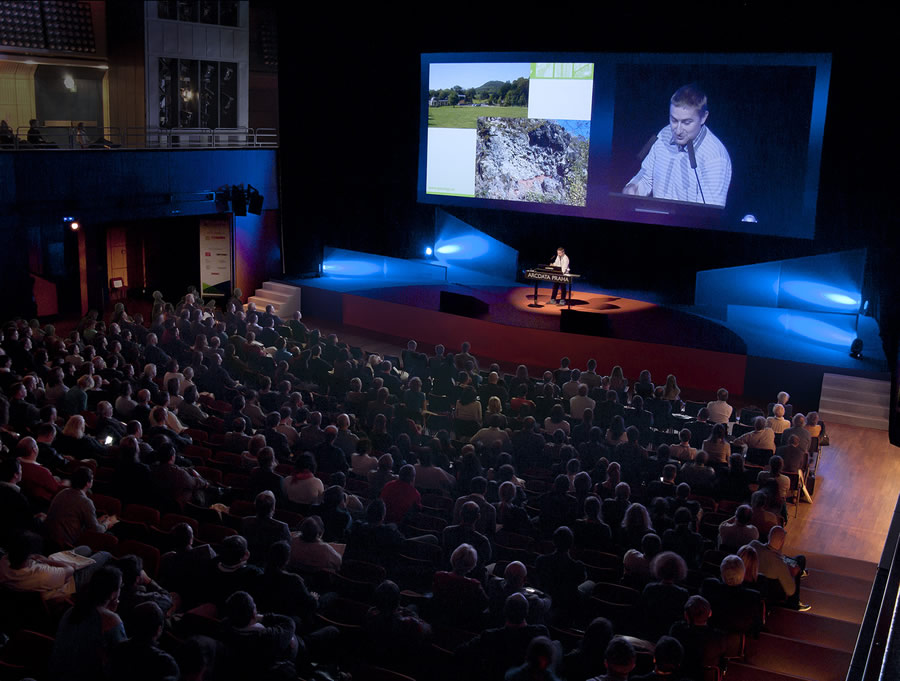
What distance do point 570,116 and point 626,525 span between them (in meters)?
11.8

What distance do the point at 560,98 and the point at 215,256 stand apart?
8.12 meters

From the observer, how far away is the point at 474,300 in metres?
15.8

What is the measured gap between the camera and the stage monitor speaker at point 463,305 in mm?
15845

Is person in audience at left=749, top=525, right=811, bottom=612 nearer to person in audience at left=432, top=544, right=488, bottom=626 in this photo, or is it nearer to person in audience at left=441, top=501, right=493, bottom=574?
person in audience at left=441, top=501, right=493, bottom=574

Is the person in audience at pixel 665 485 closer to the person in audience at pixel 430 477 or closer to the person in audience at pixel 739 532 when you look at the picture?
the person in audience at pixel 739 532

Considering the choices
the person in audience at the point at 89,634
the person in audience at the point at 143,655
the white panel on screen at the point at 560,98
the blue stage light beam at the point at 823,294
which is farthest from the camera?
the white panel on screen at the point at 560,98

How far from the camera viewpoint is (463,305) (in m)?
15.9

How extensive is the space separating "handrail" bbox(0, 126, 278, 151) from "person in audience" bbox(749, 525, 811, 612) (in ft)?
44.4

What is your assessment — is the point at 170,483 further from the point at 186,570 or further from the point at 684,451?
the point at 684,451

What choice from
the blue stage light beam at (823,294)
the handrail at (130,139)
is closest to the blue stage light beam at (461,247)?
the handrail at (130,139)

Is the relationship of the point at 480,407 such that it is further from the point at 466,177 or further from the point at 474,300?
the point at 466,177

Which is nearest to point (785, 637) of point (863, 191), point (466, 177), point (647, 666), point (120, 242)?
point (647, 666)

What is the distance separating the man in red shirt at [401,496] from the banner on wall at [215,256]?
43.7 ft

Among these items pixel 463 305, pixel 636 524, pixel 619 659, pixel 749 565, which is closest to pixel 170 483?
pixel 636 524
